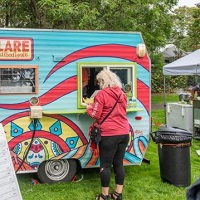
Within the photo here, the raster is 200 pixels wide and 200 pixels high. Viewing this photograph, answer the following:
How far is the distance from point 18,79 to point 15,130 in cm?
72

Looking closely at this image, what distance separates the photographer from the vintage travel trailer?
17.6 ft

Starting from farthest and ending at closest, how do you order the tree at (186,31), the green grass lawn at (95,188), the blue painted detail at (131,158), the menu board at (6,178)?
1. the tree at (186,31)
2. the blue painted detail at (131,158)
3. the green grass lawn at (95,188)
4. the menu board at (6,178)

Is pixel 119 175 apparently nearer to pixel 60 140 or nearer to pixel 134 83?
pixel 60 140

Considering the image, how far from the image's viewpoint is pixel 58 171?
19.0ft

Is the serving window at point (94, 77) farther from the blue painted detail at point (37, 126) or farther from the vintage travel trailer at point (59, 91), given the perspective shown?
the blue painted detail at point (37, 126)

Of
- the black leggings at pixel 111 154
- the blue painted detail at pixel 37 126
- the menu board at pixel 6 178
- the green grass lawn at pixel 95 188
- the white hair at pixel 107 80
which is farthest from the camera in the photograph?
the blue painted detail at pixel 37 126

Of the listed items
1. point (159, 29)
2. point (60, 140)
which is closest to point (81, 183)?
point (60, 140)

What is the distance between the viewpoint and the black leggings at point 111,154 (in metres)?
4.83

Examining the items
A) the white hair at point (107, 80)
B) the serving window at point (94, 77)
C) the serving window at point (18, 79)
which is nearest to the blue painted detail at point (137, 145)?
the serving window at point (94, 77)

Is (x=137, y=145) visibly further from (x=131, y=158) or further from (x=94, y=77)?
(x=94, y=77)

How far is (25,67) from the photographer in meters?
5.37

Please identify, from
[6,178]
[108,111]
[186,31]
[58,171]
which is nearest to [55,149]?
[58,171]

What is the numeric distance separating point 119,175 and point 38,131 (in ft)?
4.40

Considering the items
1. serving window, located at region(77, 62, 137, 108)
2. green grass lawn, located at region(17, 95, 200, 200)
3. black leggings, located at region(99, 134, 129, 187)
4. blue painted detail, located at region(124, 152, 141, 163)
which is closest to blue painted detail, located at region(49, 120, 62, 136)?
serving window, located at region(77, 62, 137, 108)
